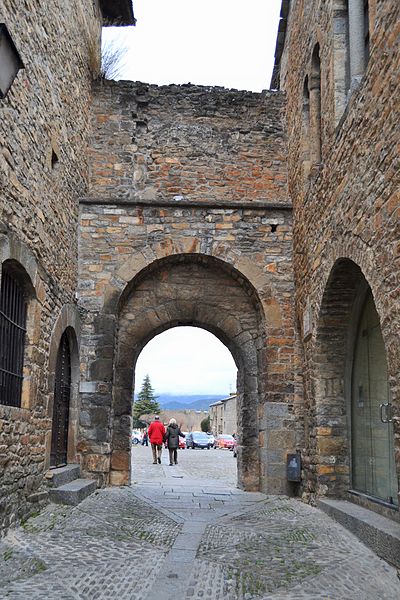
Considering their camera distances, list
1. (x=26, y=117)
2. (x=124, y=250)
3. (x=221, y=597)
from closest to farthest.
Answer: (x=221, y=597) → (x=26, y=117) → (x=124, y=250)

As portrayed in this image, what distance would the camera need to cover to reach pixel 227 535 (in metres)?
5.61

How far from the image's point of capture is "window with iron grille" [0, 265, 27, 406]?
5492 millimetres

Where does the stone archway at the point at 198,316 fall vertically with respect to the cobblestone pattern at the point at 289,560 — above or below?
above

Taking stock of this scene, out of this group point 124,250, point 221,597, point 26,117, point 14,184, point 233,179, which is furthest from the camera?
point 233,179

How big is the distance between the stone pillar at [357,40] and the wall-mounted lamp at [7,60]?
12.2 feet

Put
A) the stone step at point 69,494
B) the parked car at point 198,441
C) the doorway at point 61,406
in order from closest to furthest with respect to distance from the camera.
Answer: the stone step at point 69,494 → the doorway at point 61,406 → the parked car at point 198,441

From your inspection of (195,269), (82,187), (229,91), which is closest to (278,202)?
(195,269)

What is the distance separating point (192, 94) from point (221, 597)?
26.6ft

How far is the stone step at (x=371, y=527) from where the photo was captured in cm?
453

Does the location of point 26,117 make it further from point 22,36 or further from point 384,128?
point 384,128

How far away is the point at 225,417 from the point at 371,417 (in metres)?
36.1

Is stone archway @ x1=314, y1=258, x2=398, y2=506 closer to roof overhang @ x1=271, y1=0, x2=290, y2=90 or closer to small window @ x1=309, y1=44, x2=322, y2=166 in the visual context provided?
small window @ x1=309, y1=44, x2=322, y2=166

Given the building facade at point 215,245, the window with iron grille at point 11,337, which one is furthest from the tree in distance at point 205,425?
the window with iron grille at point 11,337

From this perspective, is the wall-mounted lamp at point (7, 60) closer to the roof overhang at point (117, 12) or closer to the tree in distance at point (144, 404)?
the roof overhang at point (117, 12)
